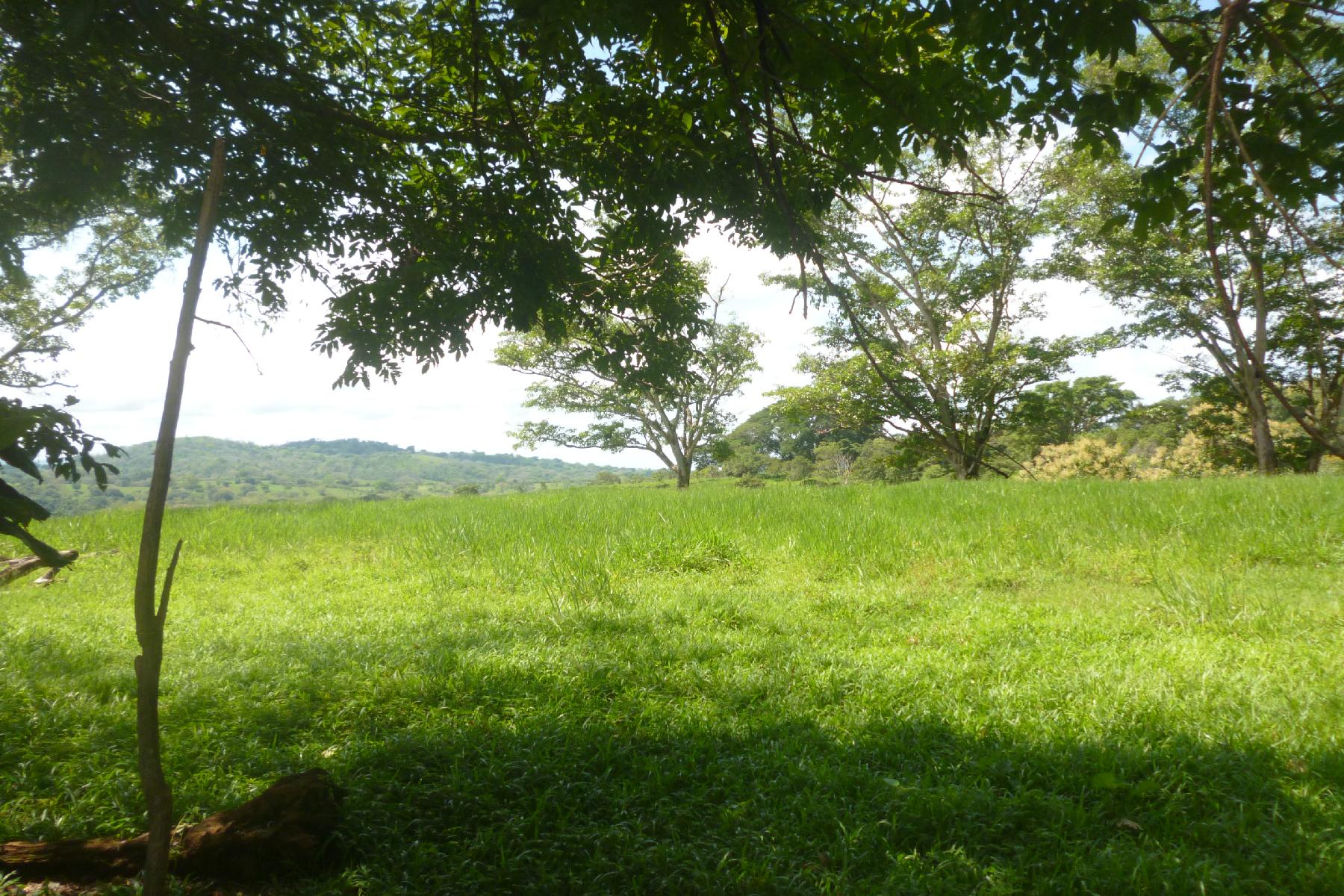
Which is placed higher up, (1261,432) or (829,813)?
(1261,432)

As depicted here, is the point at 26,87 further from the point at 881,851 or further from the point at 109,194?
the point at 881,851

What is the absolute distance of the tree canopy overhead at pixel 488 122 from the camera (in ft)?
9.24

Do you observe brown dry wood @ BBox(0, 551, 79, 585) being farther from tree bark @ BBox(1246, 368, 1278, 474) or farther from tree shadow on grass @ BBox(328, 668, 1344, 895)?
tree bark @ BBox(1246, 368, 1278, 474)

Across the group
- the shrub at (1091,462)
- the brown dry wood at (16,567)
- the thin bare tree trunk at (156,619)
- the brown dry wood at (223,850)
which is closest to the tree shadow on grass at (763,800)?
the brown dry wood at (223,850)

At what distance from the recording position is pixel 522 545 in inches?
304

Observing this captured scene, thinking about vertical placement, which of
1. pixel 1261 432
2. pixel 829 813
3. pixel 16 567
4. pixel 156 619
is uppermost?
pixel 1261 432

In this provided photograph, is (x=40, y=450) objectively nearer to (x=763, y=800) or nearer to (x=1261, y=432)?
(x=763, y=800)

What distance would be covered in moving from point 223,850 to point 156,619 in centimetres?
111

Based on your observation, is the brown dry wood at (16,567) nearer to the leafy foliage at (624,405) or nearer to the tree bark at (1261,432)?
the leafy foliage at (624,405)

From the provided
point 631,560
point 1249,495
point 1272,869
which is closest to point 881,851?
point 1272,869

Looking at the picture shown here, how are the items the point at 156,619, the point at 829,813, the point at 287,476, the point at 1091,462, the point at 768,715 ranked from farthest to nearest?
the point at 1091,462 < the point at 287,476 < the point at 768,715 < the point at 829,813 < the point at 156,619

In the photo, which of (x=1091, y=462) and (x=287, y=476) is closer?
(x=287, y=476)

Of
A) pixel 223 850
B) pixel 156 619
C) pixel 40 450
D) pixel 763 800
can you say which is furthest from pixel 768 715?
pixel 40 450

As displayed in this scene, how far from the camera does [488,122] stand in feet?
12.8
